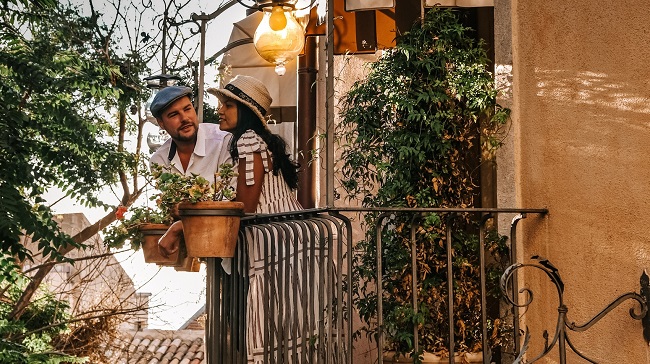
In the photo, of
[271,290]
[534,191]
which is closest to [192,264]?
[271,290]

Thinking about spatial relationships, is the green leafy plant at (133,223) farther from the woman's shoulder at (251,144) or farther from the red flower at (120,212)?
the woman's shoulder at (251,144)

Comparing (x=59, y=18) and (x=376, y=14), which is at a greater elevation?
(x=59, y=18)

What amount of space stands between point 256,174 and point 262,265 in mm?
565

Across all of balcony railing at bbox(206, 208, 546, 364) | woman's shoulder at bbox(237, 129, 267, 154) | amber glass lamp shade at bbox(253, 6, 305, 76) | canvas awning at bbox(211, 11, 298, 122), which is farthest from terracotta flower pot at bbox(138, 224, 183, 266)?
canvas awning at bbox(211, 11, 298, 122)

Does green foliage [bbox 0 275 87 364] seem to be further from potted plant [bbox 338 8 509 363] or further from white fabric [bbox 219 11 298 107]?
potted plant [bbox 338 8 509 363]

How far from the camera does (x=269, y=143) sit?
236 inches

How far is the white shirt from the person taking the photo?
6281 millimetres

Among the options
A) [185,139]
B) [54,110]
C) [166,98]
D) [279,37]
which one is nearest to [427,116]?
[279,37]

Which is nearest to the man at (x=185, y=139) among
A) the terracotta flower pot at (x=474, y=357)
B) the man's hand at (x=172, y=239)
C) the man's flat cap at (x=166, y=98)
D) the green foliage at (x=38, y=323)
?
the man's flat cap at (x=166, y=98)

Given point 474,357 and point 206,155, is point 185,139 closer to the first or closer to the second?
point 206,155

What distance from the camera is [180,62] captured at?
1625 cm

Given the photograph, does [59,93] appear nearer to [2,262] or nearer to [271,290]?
Result: [2,262]

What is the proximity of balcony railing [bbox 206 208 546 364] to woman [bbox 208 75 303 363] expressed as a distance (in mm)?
12

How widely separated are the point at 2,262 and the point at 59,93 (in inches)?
175
